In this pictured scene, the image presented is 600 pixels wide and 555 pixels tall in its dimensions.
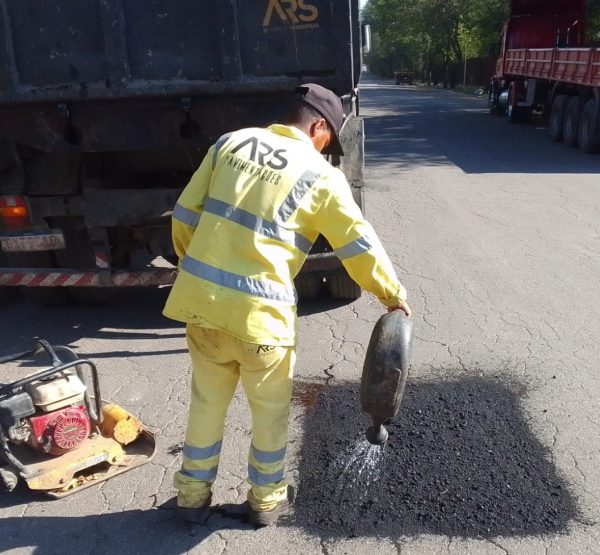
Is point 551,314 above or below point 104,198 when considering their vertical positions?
below

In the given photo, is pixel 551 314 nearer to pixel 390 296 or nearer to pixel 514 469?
pixel 514 469

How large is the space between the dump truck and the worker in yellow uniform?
166 centimetres

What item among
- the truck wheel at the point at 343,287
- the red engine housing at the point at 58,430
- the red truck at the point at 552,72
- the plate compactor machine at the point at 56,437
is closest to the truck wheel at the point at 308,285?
the truck wheel at the point at 343,287

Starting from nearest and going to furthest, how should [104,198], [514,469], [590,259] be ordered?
[514,469]
[104,198]
[590,259]

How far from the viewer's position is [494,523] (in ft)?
9.89

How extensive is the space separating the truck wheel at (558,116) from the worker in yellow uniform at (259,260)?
14.0 meters

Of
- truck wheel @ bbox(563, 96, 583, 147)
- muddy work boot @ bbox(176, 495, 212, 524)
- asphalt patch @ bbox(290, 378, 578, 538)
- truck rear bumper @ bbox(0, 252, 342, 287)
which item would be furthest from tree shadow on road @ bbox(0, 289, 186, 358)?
truck wheel @ bbox(563, 96, 583, 147)

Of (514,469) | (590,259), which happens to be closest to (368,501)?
(514,469)

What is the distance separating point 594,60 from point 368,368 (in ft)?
41.1

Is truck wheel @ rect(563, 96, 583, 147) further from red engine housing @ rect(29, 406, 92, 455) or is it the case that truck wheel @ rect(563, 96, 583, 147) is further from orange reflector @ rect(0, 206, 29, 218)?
red engine housing @ rect(29, 406, 92, 455)

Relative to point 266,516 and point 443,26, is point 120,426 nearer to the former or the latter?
point 266,516

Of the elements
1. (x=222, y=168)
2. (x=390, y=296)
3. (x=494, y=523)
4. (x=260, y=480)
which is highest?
(x=222, y=168)

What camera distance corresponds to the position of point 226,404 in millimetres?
3039

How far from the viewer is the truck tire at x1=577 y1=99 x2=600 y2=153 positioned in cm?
1343
